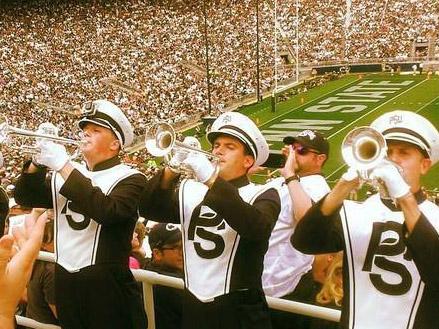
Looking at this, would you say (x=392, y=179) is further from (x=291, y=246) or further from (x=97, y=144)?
(x=97, y=144)

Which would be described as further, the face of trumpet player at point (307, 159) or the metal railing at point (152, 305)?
the face of trumpet player at point (307, 159)

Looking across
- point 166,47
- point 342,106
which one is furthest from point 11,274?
point 166,47

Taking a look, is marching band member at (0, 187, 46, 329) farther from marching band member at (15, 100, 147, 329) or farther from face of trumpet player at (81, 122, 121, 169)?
face of trumpet player at (81, 122, 121, 169)

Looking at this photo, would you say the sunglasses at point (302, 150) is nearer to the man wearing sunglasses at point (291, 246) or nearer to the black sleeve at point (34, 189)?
the man wearing sunglasses at point (291, 246)

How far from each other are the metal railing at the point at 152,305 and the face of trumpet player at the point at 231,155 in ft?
1.88

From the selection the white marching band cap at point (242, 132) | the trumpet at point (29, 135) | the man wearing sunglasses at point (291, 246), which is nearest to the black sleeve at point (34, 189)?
the trumpet at point (29, 135)

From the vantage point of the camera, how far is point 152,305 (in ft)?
10.8

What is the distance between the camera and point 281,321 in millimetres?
3150

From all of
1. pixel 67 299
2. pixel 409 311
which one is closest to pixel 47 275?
pixel 67 299

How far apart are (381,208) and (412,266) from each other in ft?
0.86

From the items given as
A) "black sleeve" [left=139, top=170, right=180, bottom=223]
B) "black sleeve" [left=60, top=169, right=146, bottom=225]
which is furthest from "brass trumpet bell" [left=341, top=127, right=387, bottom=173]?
"black sleeve" [left=60, top=169, right=146, bottom=225]

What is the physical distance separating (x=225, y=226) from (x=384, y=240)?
0.78 m

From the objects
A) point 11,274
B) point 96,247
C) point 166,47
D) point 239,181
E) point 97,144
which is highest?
point 97,144

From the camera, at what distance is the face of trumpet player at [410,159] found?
97.5 inches
